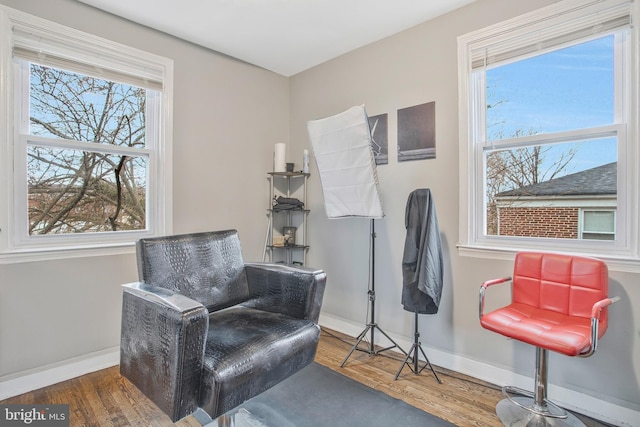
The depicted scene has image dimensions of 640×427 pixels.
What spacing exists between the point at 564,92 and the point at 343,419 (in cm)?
233

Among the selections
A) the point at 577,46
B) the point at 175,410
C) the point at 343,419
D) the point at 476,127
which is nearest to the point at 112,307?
the point at 175,410

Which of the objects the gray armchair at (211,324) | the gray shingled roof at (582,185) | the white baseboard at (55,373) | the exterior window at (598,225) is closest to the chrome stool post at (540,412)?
the exterior window at (598,225)

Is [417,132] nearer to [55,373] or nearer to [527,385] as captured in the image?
[527,385]

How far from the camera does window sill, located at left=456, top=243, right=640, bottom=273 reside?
67.6 inches

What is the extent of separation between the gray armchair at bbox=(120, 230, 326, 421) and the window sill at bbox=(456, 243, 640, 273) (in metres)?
1.11

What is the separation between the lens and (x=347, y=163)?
2367 millimetres

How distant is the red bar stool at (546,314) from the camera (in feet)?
5.16

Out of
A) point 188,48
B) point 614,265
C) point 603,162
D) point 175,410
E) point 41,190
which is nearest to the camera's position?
point 175,410

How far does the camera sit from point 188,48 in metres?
2.76

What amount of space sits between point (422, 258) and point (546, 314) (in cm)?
72

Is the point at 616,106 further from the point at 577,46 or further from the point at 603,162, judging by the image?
the point at 577,46

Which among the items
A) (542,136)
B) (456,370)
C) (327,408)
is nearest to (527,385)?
(456,370)

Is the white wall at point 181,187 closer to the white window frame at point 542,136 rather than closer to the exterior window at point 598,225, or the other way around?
the white window frame at point 542,136

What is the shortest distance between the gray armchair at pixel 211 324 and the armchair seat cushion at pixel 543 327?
3.22ft
